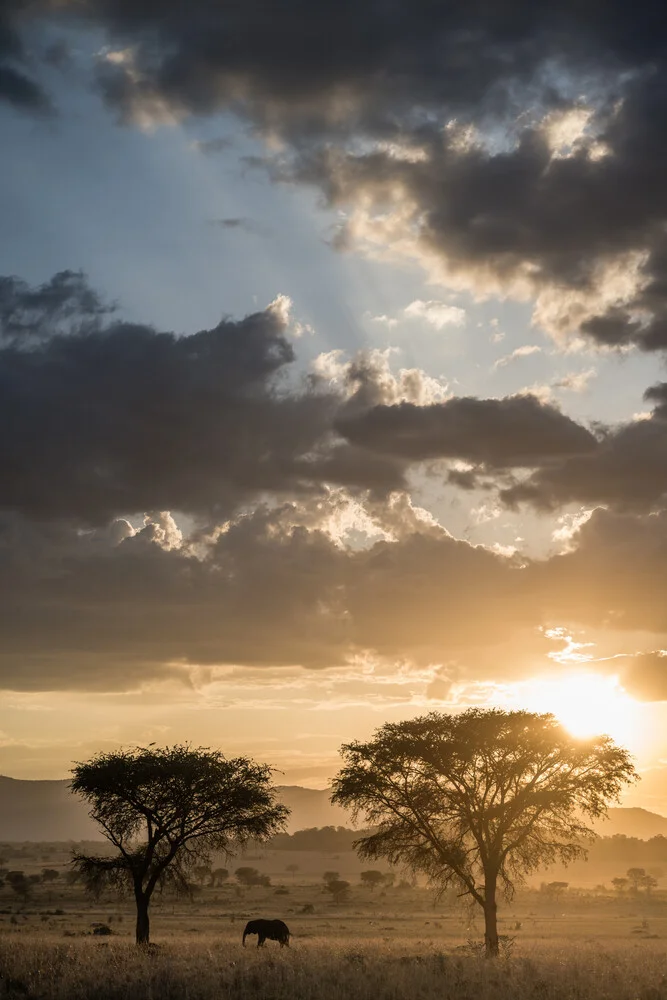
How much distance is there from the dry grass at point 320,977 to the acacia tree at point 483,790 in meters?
14.4

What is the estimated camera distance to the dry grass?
27.7 meters

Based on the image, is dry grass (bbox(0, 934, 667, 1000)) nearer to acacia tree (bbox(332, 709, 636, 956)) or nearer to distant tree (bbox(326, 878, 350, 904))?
acacia tree (bbox(332, 709, 636, 956))

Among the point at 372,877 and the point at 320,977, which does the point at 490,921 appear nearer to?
the point at 320,977

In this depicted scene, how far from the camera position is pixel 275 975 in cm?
3038

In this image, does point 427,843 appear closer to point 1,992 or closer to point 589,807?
point 589,807

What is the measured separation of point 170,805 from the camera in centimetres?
5219

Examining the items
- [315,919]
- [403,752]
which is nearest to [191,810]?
[403,752]

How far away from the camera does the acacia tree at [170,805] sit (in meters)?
51.9

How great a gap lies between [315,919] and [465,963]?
189 feet

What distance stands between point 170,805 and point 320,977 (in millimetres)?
23581

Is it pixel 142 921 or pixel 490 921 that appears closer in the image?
pixel 490 921

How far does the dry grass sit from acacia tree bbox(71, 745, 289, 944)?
15.7 m

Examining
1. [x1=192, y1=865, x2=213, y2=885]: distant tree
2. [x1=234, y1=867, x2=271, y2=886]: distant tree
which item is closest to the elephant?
[x1=192, y1=865, x2=213, y2=885]: distant tree

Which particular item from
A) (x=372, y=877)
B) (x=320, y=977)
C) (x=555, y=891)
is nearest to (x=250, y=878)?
(x=372, y=877)
